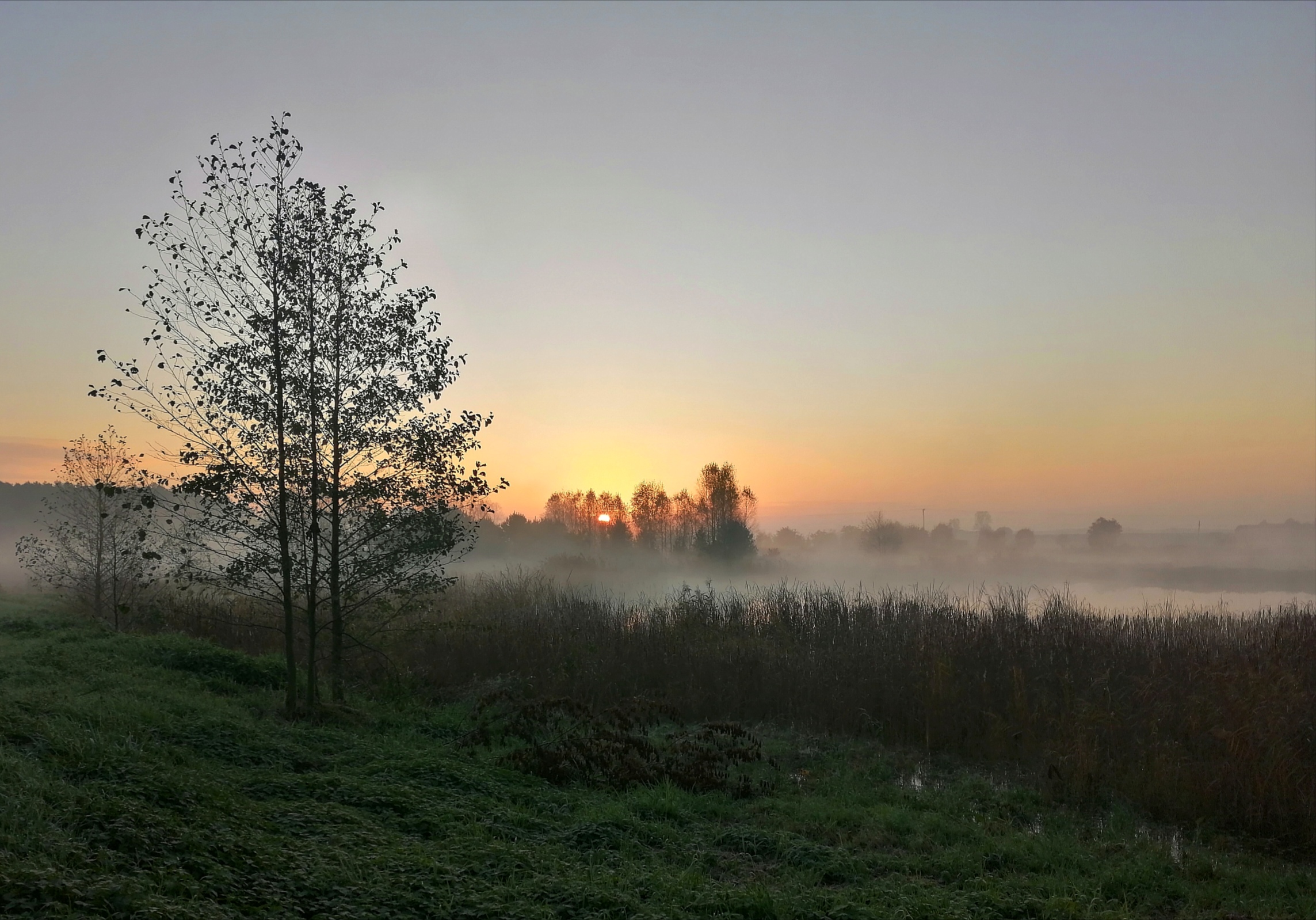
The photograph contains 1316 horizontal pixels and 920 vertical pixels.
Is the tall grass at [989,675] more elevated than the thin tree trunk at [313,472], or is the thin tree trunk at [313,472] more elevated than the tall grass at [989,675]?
the thin tree trunk at [313,472]

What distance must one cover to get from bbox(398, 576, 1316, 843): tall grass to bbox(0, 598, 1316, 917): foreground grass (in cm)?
91

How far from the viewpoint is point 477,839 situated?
589cm

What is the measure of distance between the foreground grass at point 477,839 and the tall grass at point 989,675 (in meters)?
0.91

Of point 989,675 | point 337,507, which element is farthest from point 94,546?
point 989,675

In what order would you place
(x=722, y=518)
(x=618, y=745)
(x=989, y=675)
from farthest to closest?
(x=722, y=518), (x=989, y=675), (x=618, y=745)

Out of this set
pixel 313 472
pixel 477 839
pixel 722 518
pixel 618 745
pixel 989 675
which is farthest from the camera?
pixel 722 518

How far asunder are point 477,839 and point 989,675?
9196mm

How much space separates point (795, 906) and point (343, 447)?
8343 millimetres

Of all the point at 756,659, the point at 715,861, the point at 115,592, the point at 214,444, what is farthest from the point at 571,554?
the point at 715,861

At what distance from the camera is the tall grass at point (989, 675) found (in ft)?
28.4

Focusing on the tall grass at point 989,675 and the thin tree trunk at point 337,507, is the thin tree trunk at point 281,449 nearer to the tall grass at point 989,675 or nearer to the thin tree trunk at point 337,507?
the thin tree trunk at point 337,507

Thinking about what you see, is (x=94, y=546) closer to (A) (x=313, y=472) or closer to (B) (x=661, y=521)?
(A) (x=313, y=472)

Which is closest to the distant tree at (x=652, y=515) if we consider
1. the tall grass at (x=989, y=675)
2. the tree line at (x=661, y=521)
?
the tree line at (x=661, y=521)

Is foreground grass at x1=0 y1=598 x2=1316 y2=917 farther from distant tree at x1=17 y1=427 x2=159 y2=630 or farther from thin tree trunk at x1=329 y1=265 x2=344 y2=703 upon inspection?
distant tree at x1=17 y1=427 x2=159 y2=630
